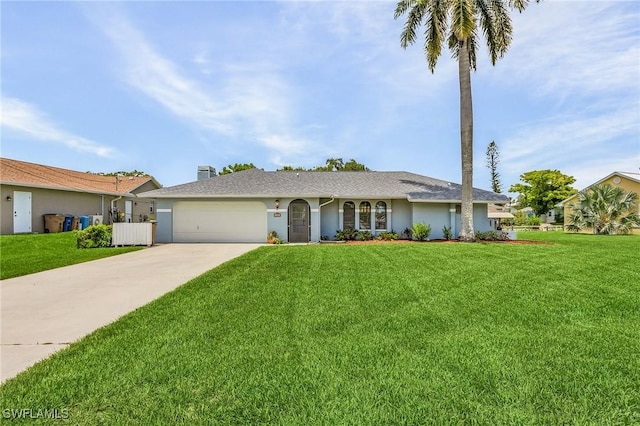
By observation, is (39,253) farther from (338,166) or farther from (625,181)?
(338,166)

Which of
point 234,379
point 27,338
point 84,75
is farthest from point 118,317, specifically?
point 84,75

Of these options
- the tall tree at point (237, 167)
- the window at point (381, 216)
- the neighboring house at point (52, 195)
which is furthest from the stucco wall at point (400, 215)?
the tall tree at point (237, 167)

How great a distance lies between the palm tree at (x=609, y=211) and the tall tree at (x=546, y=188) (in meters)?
20.2

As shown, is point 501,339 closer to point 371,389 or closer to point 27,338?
point 371,389

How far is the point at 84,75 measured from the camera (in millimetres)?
13883

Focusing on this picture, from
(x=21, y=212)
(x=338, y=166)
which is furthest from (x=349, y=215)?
(x=338, y=166)

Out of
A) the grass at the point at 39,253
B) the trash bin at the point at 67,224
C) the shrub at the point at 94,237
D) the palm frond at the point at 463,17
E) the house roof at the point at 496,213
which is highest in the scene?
the palm frond at the point at 463,17

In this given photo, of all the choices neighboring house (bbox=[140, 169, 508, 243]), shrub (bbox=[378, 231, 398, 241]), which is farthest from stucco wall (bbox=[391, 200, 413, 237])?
shrub (bbox=[378, 231, 398, 241])

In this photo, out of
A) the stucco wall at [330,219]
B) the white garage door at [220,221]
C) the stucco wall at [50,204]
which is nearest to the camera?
the stucco wall at [50,204]

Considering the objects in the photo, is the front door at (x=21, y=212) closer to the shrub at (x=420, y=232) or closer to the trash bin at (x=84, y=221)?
the trash bin at (x=84, y=221)

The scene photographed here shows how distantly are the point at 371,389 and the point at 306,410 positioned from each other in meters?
0.61

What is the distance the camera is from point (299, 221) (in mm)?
17922

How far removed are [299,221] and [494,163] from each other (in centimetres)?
5527

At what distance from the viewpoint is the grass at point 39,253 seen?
9117 mm
